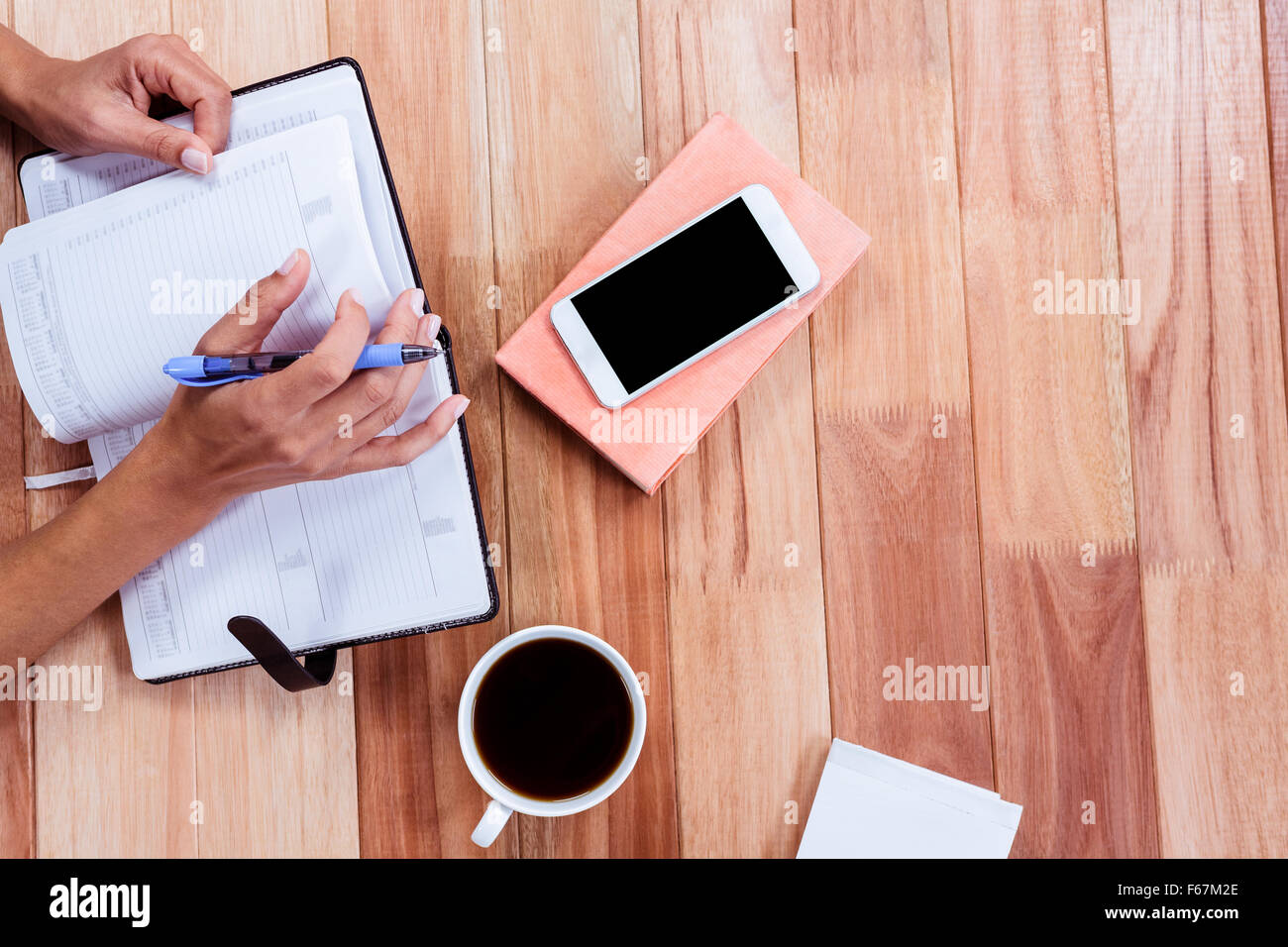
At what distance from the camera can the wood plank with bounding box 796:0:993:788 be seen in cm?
78

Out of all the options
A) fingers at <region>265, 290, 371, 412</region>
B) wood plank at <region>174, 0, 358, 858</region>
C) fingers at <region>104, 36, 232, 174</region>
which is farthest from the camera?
wood plank at <region>174, 0, 358, 858</region>

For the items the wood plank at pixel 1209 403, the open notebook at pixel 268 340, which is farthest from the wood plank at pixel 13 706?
the wood plank at pixel 1209 403

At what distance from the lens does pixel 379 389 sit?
0.60 m

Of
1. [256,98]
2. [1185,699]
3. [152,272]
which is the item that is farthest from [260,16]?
[1185,699]

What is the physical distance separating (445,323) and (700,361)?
235mm

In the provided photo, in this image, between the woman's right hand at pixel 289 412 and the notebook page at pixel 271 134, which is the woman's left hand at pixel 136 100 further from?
the woman's right hand at pixel 289 412

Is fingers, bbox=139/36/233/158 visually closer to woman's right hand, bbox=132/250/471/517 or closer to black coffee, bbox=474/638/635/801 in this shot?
woman's right hand, bbox=132/250/471/517

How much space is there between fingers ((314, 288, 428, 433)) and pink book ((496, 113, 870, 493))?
0.40 feet

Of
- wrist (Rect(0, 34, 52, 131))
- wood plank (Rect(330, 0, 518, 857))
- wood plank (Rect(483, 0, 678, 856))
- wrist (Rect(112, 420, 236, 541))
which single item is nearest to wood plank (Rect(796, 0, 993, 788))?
wood plank (Rect(483, 0, 678, 856))

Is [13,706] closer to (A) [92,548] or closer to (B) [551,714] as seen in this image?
(A) [92,548]

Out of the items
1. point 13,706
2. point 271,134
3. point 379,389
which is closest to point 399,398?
point 379,389

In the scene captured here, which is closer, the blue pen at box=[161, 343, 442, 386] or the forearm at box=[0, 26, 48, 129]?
the blue pen at box=[161, 343, 442, 386]

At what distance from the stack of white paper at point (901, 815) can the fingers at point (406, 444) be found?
451mm
